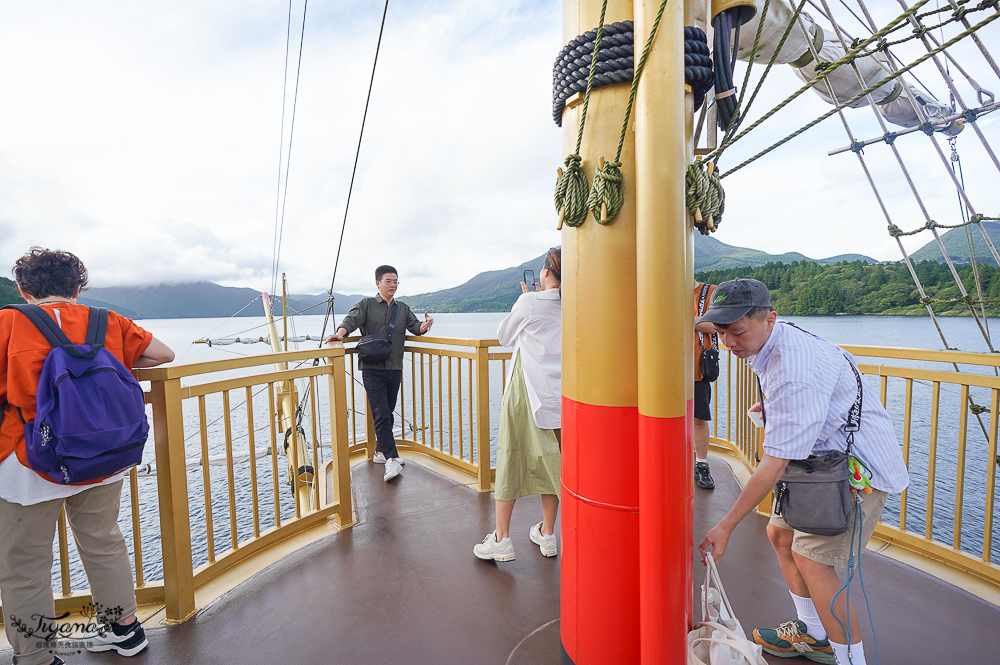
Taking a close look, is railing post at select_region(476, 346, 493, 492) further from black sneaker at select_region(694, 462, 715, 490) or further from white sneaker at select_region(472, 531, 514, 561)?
black sneaker at select_region(694, 462, 715, 490)

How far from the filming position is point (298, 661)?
1.83 m

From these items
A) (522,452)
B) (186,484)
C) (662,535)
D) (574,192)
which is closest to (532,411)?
(522,452)

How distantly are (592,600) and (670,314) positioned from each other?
848 millimetres

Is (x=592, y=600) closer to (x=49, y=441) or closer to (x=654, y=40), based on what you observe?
(x=654, y=40)

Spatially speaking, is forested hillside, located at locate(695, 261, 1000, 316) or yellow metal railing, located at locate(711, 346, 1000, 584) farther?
forested hillside, located at locate(695, 261, 1000, 316)

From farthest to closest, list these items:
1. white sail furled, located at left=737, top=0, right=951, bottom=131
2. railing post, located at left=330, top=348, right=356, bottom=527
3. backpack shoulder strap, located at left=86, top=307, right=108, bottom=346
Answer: railing post, located at left=330, top=348, right=356, bottom=527 < white sail furled, located at left=737, top=0, right=951, bottom=131 < backpack shoulder strap, located at left=86, top=307, right=108, bottom=346

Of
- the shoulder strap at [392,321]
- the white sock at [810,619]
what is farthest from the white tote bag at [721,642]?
the shoulder strap at [392,321]

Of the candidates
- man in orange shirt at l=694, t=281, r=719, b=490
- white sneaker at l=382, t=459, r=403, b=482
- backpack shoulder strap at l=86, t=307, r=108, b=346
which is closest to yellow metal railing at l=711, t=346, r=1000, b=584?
man in orange shirt at l=694, t=281, r=719, b=490

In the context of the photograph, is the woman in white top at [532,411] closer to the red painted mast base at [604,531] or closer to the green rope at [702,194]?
the red painted mast base at [604,531]

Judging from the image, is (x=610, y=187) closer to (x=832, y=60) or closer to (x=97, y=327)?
(x=97, y=327)

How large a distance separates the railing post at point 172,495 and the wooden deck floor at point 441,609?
12 centimetres

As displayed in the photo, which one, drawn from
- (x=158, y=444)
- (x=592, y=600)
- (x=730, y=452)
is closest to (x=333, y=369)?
(x=158, y=444)

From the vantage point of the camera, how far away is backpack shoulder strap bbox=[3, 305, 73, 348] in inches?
64.3

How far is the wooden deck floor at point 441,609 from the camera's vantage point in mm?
1854
